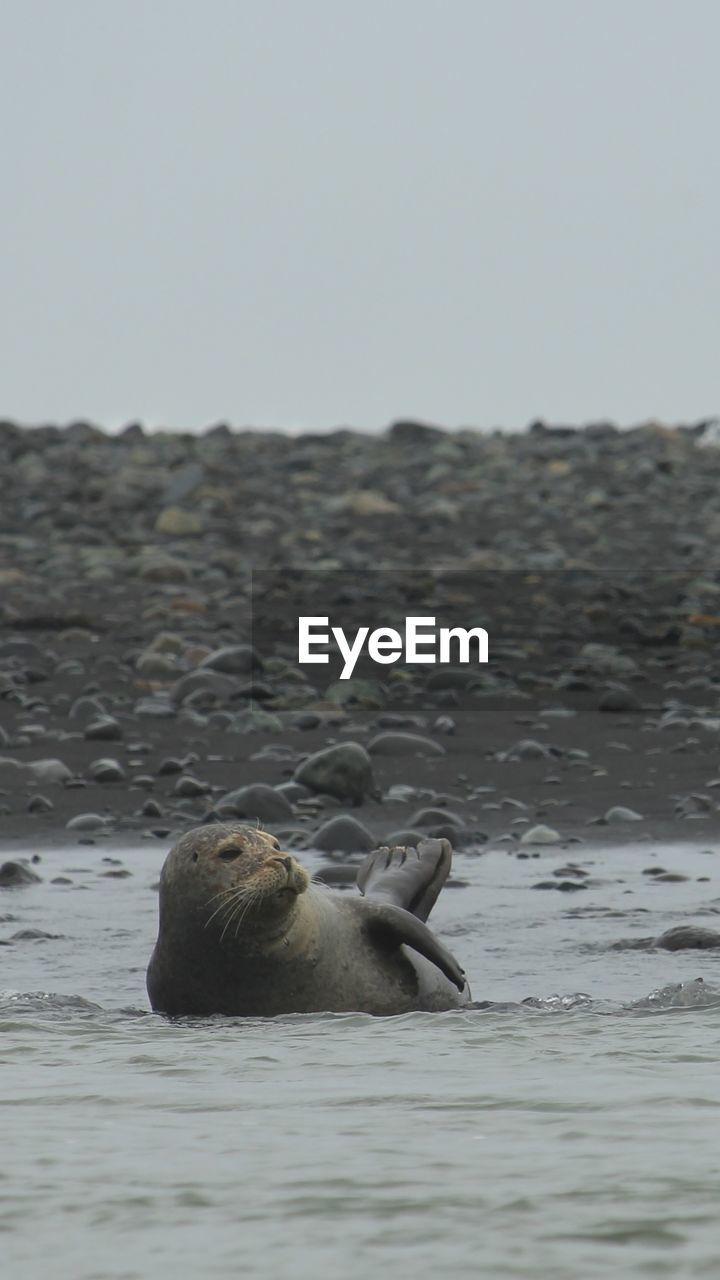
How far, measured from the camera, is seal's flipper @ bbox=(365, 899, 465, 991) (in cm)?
616

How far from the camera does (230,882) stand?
19.8 feet

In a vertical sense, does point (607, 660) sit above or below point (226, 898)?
above

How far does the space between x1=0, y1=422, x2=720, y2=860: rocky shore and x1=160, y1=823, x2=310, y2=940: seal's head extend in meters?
2.19

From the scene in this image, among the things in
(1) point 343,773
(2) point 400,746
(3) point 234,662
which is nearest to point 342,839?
(1) point 343,773

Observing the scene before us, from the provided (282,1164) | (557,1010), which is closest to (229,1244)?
(282,1164)

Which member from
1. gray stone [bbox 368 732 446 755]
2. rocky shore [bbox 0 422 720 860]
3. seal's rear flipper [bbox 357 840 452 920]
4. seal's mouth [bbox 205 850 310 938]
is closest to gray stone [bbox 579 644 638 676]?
rocky shore [bbox 0 422 720 860]

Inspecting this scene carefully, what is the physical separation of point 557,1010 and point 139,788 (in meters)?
4.94

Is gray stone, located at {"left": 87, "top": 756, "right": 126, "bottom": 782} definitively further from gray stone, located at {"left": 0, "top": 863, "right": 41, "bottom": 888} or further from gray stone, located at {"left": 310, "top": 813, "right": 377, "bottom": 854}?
gray stone, located at {"left": 0, "top": 863, "right": 41, "bottom": 888}

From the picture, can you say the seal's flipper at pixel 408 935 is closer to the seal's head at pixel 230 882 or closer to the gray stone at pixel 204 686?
the seal's head at pixel 230 882

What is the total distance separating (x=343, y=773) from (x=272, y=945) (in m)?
4.29

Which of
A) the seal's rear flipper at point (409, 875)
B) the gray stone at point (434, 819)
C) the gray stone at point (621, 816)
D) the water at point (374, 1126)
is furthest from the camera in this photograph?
the gray stone at point (621, 816)

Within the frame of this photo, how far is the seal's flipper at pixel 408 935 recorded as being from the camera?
616 cm

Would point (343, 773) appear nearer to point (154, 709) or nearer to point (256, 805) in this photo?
point (256, 805)

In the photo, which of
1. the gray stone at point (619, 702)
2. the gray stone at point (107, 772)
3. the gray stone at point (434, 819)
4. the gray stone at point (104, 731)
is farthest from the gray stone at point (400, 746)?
the gray stone at point (434, 819)
